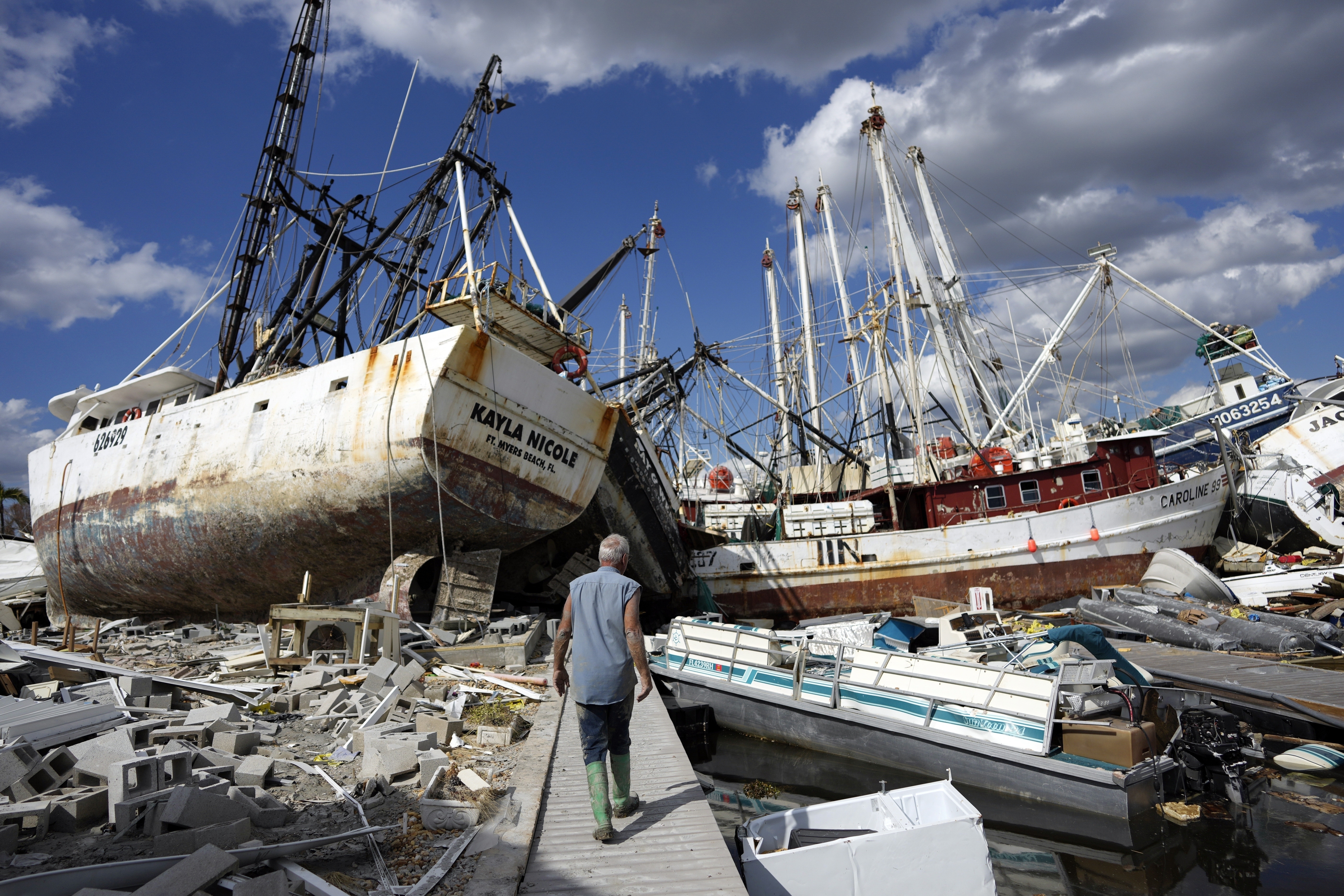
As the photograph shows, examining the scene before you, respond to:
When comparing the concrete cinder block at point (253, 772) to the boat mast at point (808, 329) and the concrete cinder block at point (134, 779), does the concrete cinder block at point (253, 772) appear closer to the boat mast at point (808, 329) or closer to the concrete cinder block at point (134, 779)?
the concrete cinder block at point (134, 779)

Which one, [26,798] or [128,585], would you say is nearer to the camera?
[26,798]

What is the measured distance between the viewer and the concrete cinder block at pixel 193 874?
Answer: 2.79 meters

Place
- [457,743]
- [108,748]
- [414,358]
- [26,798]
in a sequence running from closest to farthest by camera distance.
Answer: [26,798], [108,748], [457,743], [414,358]

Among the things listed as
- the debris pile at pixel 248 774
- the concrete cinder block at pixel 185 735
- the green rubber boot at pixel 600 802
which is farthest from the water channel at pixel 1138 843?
the concrete cinder block at pixel 185 735

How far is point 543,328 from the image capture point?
14.0 m

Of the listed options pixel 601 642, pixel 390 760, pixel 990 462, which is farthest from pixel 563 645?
pixel 990 462

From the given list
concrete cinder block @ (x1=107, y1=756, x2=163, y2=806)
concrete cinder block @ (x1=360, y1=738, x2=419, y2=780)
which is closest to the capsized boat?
concrete cinder block @ (x1=360, y1=738, x2=419, y2=780)

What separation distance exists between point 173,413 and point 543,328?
9584 mm

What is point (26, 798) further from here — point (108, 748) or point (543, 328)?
point (543, 328)

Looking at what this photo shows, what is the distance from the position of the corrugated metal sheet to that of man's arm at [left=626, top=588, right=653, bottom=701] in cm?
91

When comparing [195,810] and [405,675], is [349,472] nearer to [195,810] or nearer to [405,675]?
[405,675]

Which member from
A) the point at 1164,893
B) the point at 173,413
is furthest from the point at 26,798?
the point at 173,413

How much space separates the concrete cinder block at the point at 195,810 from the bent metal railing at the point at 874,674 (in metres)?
6.64

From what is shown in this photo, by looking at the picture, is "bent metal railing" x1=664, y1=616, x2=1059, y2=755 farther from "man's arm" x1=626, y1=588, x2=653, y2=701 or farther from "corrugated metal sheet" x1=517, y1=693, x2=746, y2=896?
"man's arm" x1=626, y1=588, x2=653, y2=701
